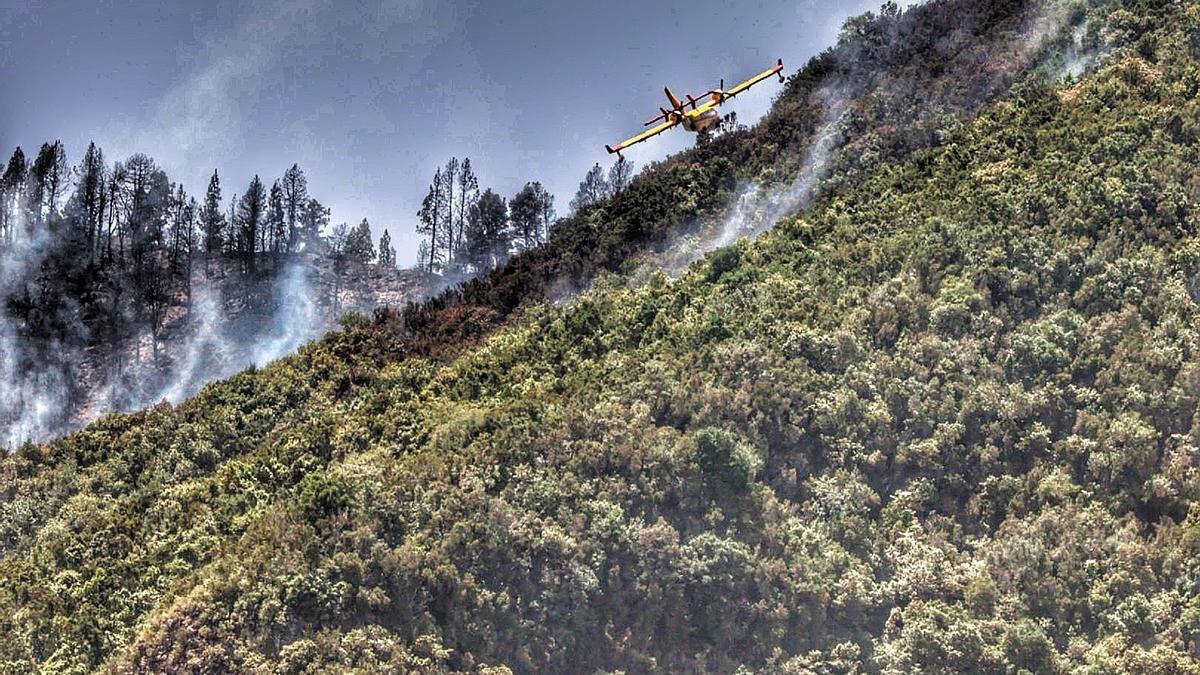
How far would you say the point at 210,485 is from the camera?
6038 cm

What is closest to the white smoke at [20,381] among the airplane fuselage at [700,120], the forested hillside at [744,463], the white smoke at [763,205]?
the forested hillside at [744,463]

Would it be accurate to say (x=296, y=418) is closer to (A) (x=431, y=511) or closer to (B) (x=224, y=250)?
(A) (x=431, y=511)

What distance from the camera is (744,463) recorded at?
57156 mm

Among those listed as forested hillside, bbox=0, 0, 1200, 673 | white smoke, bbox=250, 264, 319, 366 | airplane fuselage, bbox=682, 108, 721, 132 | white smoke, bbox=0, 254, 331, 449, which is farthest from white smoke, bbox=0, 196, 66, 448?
airplane fuselage, bbox=682, 108, 721, 132

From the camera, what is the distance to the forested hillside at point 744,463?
52.1 meters

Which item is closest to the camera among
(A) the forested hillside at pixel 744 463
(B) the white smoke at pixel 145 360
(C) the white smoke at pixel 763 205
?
(A) the forested hillside at pixel 744 463

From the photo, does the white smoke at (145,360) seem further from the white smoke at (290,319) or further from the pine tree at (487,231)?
the pine tree at (487,231)

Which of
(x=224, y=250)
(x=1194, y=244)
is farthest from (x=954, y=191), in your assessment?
(x=224, y=250)

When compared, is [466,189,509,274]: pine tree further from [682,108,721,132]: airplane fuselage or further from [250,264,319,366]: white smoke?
[682,108,721,132]: airplane fuselage

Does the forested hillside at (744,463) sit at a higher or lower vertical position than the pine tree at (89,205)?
lower

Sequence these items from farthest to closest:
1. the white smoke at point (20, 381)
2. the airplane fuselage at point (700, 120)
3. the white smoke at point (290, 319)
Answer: the white smoke at point (290, 319), the white smoke at point (20, 381), the airplane fuselage at point (700, 120)

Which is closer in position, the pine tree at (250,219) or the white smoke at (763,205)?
the white smoke at (763,205)

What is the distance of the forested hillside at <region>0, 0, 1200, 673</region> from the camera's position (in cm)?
5209

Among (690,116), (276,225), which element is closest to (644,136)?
(690,116)
